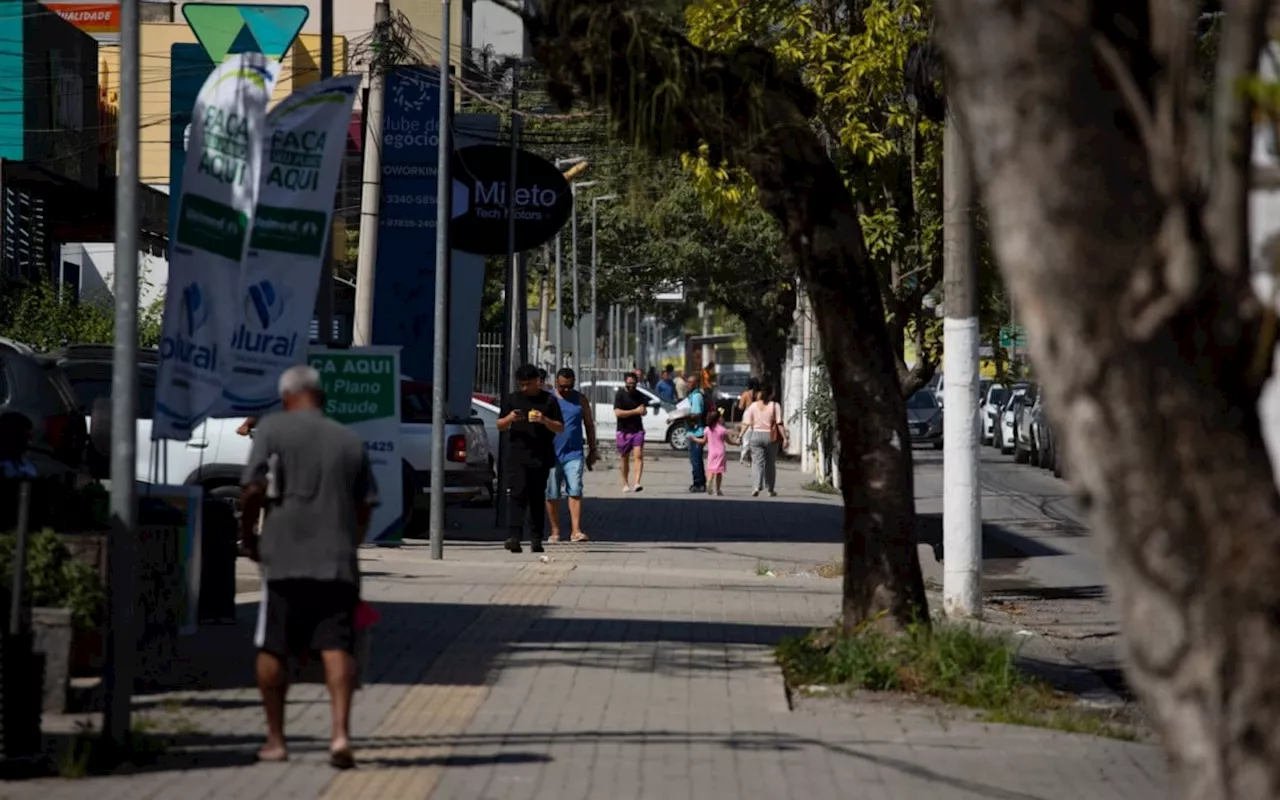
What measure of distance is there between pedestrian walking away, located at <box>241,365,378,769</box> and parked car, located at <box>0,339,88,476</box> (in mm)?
6344

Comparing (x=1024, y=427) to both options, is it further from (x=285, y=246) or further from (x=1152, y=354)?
(x=1152, y=354)

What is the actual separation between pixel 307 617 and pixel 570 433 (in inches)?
509

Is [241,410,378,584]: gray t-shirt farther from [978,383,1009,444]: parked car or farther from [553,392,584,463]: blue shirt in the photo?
[978,383,1009,444]: parked car

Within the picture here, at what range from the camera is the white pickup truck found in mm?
17812

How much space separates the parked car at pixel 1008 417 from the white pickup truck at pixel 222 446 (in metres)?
25.6

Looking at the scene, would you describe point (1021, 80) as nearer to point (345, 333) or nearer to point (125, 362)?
point (125, 362)

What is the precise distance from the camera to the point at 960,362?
13188mm

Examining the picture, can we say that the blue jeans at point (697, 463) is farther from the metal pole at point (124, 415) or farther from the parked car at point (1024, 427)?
the metal pole at point (124, 415)

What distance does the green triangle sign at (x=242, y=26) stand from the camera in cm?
2083

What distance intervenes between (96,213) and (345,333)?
617cm

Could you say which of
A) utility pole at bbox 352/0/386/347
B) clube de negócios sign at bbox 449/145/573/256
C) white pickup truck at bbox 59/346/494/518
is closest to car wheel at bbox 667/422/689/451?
white pickup truck at bbox 59/346/494/518

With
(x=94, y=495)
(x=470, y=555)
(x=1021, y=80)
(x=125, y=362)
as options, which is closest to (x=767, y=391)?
(x=470, y=555)

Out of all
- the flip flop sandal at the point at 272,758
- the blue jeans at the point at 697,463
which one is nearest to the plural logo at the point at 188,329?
the flip flop sandal at the point at 272,758

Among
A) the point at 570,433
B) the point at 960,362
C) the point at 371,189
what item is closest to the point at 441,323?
the point at 570,433
